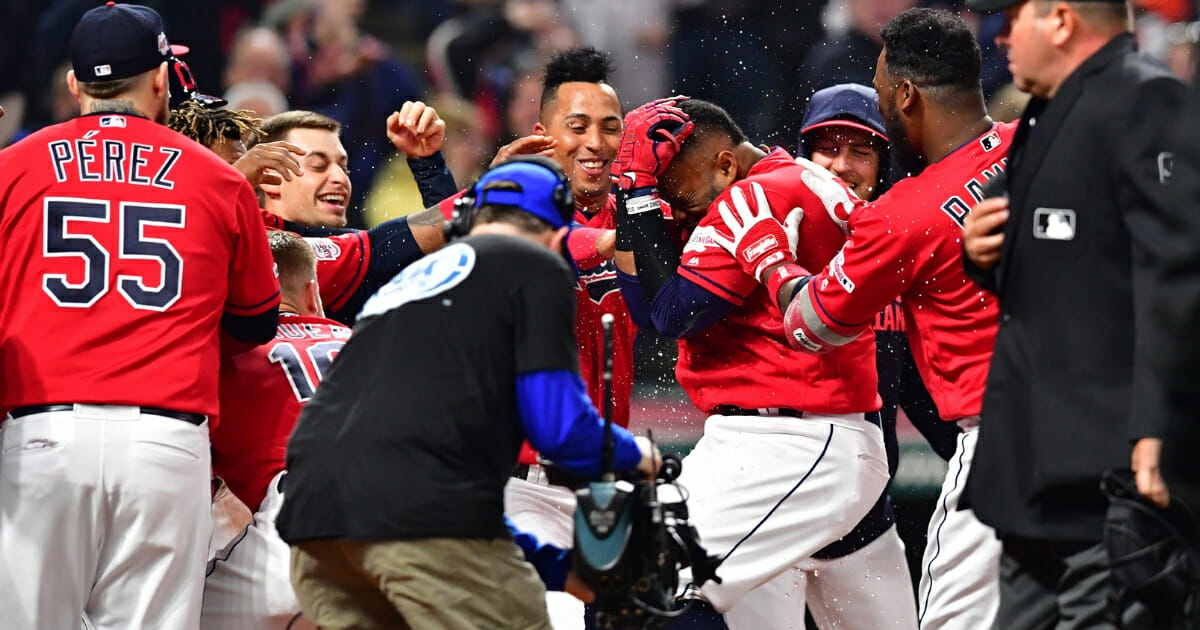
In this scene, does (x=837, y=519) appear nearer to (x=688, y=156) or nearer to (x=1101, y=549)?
(x=688, y=156)

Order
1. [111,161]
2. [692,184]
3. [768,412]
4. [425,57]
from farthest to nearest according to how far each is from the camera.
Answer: [425,57] → [692,184] → [768,412] → [111,161]

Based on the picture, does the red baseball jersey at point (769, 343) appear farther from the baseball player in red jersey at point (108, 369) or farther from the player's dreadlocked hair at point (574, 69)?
the baseball player in red jersey at point (108, 369)

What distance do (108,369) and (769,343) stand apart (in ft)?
6.99

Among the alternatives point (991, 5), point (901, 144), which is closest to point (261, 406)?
point (901, 144)

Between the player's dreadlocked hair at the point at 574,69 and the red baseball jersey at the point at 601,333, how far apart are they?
811 millimetres

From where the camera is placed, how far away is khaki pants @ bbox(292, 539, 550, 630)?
Result: 10.8 ft

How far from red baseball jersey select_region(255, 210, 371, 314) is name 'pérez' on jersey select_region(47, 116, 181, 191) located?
3.52 feet

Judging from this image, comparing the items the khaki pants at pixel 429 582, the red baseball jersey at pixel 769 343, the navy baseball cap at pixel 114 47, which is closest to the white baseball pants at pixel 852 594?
the red baseball jersey at pixel 769 343

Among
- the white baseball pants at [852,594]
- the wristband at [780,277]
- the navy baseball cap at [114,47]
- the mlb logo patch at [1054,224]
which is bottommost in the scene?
the white baseball pants at [852,594]

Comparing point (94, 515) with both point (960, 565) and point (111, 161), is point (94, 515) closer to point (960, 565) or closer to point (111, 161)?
point (111, 161)

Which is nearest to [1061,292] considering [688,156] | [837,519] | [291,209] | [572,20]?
[837,519]

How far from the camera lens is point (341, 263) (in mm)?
5449

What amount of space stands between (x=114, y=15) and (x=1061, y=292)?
293 centimetres

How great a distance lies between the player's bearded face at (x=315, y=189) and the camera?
19.6 feet
